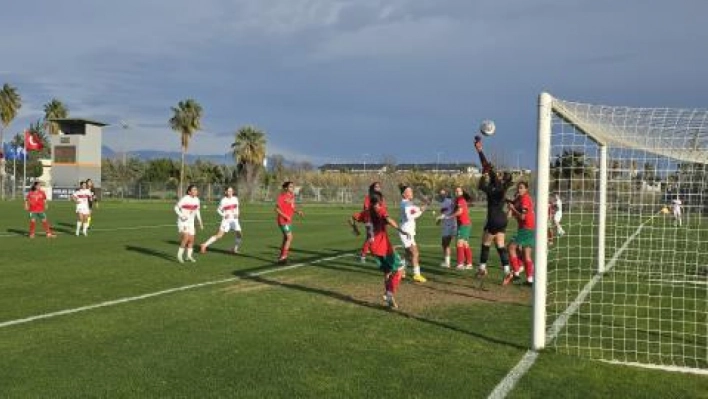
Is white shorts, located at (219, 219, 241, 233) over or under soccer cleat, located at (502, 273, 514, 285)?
over

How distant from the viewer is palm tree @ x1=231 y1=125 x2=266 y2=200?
86875 millimetres

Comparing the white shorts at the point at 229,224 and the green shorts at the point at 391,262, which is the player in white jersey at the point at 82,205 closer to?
the white shorts at the point at 229,224

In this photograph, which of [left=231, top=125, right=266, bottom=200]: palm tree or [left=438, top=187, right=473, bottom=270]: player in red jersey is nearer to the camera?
[left=438, top=187, right=473, bottom=270]: player in red jersey

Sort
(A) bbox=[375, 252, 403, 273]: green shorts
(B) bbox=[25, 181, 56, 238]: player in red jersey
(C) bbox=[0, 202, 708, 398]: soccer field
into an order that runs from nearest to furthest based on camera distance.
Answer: (C) bbox=[0, 202, 708, 398]: soccer field, (A) bbox=[375, 252, 403, 273]: green shorts, (B) bbox=[25, 181, 56, 238]: player in red jersey

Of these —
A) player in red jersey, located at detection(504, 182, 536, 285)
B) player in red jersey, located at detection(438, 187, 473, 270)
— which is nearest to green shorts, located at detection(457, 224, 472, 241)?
player in red jersey, located at detection(438, 187, 473, 270)

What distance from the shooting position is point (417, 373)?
7.11 metres

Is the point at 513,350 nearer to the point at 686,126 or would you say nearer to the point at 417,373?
the point at 417,373

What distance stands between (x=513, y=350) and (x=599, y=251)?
844 cm

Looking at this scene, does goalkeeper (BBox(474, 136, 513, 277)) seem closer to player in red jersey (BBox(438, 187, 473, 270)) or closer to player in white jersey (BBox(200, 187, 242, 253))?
player in red jersey (BBox(438, 187, 473, 270))

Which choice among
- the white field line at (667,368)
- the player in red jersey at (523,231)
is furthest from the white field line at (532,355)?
the player in red jersey at (523,231)

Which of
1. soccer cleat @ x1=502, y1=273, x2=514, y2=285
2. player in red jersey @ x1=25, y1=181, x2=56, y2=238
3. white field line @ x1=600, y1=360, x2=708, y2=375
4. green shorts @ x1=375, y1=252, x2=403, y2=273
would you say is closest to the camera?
white field line @ x1=600, y1=360, x2=708, y2=375

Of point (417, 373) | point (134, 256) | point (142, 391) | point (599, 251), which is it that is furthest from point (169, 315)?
point (599, 251)

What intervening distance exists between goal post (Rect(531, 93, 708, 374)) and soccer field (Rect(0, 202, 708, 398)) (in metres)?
0.64

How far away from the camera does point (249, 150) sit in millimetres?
86938
